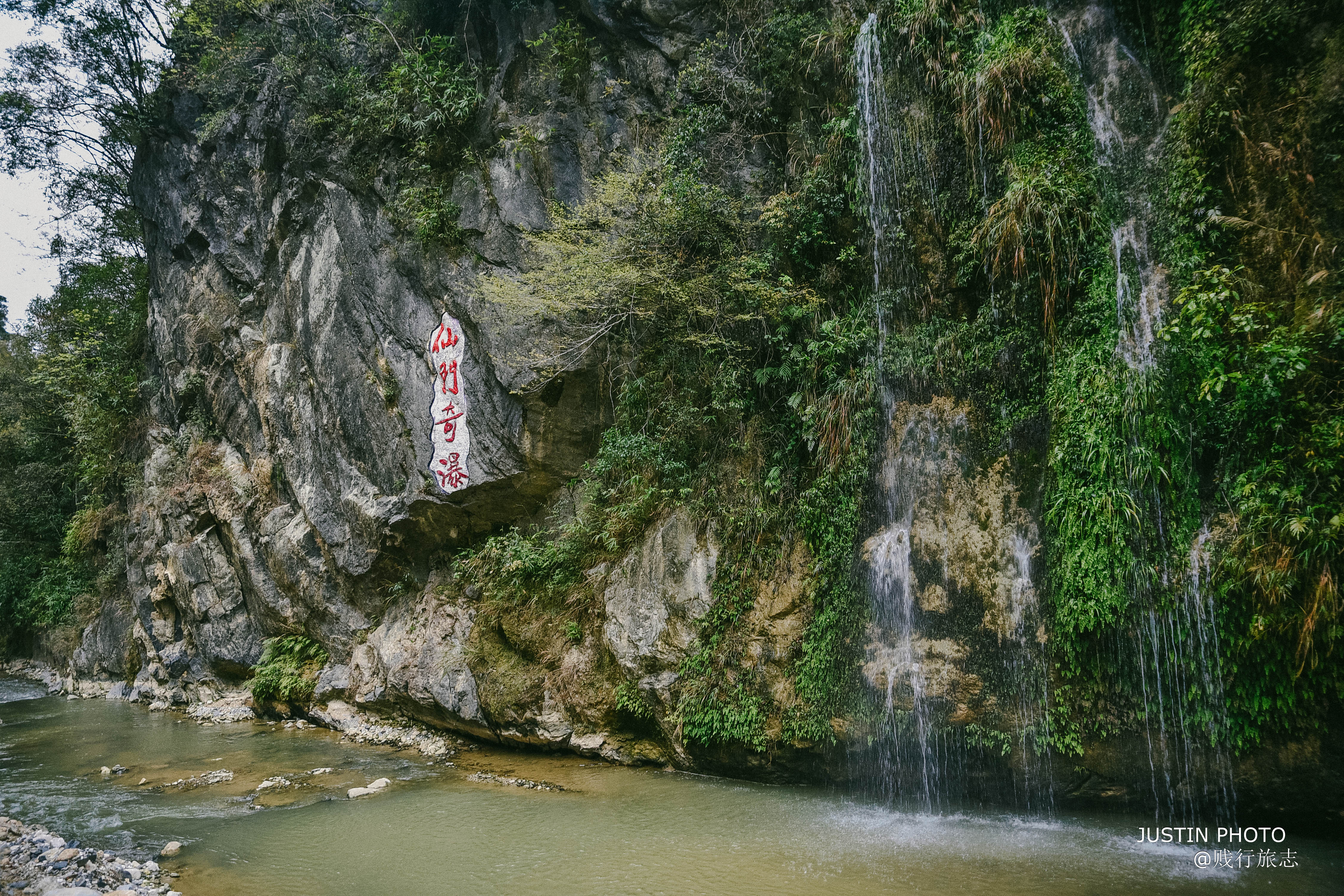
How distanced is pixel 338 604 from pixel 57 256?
15.4 meters

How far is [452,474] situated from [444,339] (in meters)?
2.07

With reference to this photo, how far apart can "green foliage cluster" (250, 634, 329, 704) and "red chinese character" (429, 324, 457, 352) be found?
18.1 ft

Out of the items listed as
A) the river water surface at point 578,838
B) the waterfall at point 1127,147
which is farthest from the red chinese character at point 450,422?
the waterfall at point 1127,147

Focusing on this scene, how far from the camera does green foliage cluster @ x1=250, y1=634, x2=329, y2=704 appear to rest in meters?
11.4

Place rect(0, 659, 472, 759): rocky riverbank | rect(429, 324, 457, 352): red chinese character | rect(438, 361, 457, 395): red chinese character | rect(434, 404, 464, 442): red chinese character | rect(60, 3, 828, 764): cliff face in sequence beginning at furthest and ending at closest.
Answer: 1. rect(429, 324, 457, 352): red chinese character
2. rect(438, 361, 457, 395): red chinese character
3. rect(434, 404, 464, 442): red chinese character
4. rect(0, 659, 472, 759): rocky riverbank
5. rect(60, 3, 828, 764): cliff face

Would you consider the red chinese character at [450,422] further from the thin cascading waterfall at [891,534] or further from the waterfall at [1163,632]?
the waterfall at [1163,632]

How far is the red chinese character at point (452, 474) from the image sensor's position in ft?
32.4

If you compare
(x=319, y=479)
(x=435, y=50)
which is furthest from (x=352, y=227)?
(x=319, y=479)

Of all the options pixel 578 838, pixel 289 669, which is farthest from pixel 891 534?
pixel 289 669

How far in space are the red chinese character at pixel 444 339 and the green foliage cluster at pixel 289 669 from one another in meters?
5.51

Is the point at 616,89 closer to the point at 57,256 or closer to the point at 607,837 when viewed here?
the point at 607,837

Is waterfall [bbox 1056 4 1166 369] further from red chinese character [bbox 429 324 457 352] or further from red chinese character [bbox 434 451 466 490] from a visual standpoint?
red chinese character [bbox 429 324 457 352]

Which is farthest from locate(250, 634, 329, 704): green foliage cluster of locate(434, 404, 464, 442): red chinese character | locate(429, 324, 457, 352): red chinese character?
locate(429, 324, 457, 352): red chinese character

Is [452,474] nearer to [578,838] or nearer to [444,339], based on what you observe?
[444,339]
